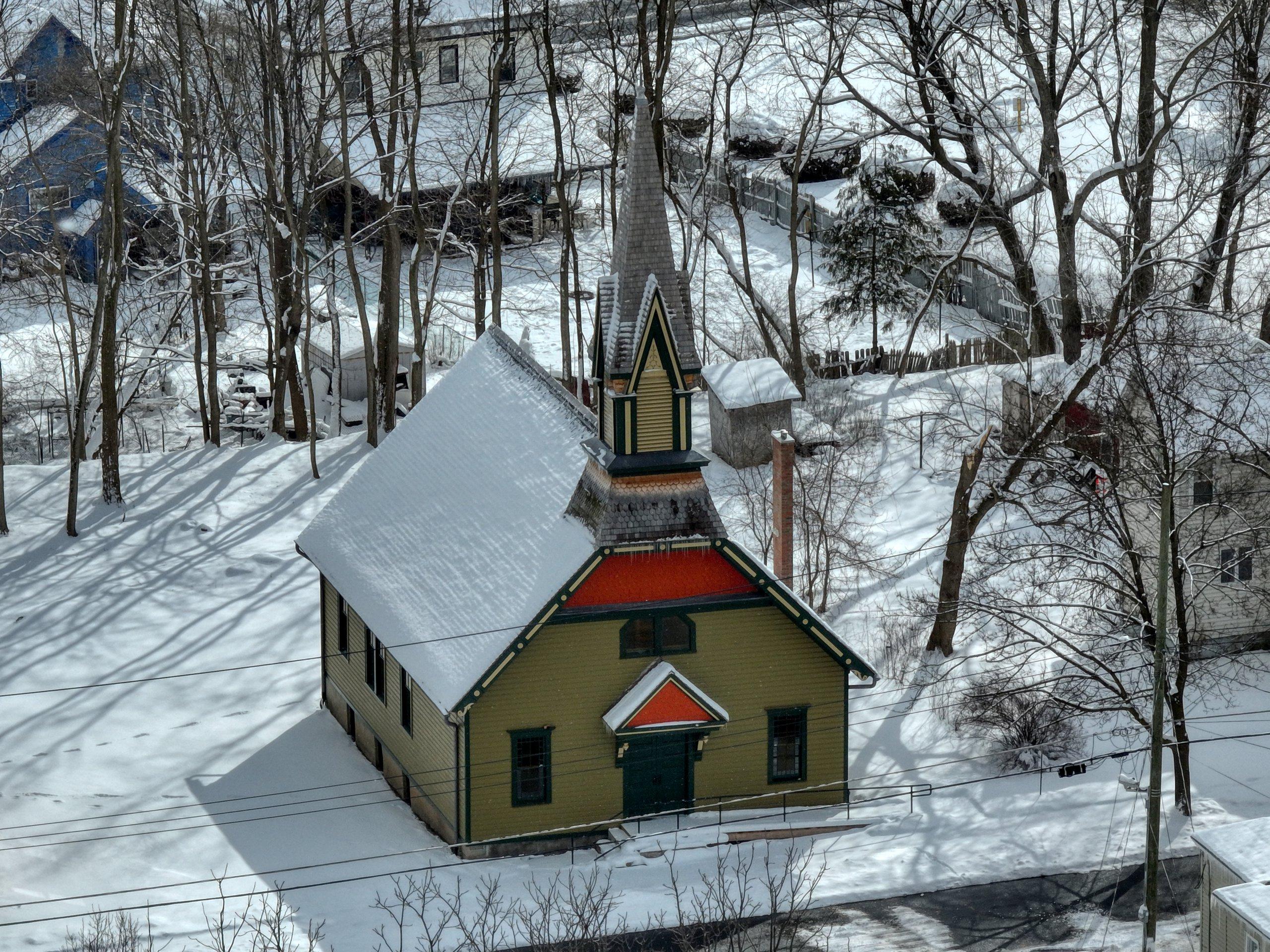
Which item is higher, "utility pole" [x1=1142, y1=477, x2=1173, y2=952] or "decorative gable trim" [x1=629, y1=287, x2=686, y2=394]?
"decorative gable trim" [x1=629, y1=287, x2=686, y2=394]

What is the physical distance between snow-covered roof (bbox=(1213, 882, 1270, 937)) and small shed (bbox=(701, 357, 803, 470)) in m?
23.9

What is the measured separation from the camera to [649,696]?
1292 inches

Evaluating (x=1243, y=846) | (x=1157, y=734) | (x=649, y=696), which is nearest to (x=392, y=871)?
(x=649, y=696)

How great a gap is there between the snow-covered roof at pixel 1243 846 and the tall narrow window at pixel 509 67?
3318 centimetres

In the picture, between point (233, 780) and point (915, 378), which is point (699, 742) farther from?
point (915, 378)

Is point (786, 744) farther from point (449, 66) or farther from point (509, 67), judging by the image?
point (449, 66)

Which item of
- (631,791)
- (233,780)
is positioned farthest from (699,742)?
(233,780)

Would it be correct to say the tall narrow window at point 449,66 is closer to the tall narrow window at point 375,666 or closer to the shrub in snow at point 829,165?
the shrub in snow at point 829,165

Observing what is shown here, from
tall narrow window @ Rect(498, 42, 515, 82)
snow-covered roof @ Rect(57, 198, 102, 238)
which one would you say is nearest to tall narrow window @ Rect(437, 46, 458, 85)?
tall narrow window @ Rect(498, 42, 515, 82)

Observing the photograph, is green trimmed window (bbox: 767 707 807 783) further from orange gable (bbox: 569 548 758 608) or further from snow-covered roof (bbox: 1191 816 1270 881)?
snow-covered roof (bbox: 1191 816 1270 881)

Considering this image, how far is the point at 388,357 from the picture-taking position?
5628 cm

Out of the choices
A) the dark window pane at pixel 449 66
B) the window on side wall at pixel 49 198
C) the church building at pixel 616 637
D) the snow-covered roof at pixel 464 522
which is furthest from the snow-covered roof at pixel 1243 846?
the dark window pane at pixel 449 66

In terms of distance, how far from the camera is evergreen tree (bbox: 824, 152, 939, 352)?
59031 mm

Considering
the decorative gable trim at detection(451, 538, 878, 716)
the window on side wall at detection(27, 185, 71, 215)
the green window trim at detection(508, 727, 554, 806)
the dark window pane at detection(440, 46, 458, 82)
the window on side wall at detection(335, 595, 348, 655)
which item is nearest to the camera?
the decorative gable trim at detection(451, 538, 878, 716)
